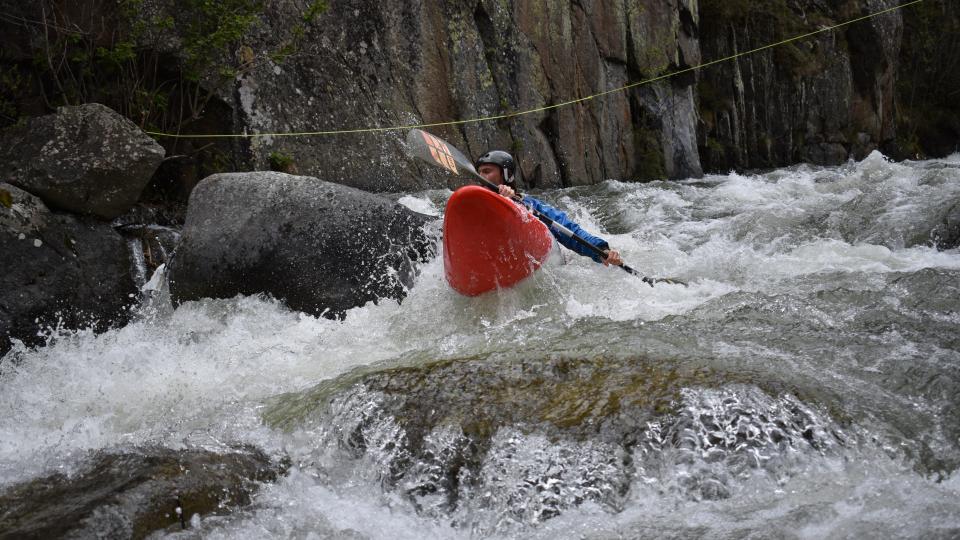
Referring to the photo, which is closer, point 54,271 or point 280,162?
point 54,271

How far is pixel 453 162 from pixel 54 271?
9.18 ft

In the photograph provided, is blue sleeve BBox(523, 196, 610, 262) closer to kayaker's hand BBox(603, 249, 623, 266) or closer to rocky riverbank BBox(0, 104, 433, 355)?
kayaker's hand BBox(603, 249, 623, 266)

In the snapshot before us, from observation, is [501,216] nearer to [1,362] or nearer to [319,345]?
[319,345]

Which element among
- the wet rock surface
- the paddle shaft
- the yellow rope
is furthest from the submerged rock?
the yellow rope

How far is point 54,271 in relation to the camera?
5.33 metres

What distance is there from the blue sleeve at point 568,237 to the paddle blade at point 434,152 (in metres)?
0.51

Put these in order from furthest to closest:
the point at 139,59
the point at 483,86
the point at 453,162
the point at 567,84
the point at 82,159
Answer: the point at 567,84
the point at 483,86
the point at 139,59
the point at 453,162
the point at 82,159

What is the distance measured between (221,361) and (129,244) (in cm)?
199

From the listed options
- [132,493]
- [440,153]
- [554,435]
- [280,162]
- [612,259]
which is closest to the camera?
[132,493]

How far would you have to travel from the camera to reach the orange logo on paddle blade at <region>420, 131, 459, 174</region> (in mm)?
5992

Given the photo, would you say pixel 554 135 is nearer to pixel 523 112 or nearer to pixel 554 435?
pixel 523 112

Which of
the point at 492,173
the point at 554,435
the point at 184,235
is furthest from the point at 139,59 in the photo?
the point at 554,435

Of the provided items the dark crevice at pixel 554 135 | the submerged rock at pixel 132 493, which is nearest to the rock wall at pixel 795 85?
the dark crevice at pixel 554 135

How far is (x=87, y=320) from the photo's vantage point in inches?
214
